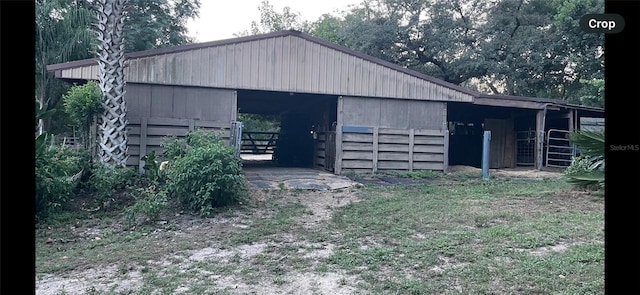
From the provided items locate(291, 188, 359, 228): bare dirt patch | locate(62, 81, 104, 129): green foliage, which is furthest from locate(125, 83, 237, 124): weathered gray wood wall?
locate(291, 188, 359, 228): bare dirt patch

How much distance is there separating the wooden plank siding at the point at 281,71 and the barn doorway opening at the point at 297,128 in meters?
0.89

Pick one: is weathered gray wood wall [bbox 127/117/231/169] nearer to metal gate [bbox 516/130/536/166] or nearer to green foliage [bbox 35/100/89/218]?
green foliage [bbox 35/100/89/218]

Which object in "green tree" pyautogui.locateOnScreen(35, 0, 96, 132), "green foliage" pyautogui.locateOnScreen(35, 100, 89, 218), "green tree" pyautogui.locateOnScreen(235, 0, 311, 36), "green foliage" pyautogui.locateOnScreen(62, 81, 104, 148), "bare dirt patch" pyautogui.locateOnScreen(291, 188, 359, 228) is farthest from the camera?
"green tree" pyautogui.locateOnScreen(235, 0, 311, 36)

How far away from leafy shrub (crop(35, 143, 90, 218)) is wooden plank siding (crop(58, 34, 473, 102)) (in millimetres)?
3382

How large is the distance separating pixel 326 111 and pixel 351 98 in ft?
7.99

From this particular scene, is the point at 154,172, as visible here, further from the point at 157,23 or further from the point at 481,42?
the point at 481,42

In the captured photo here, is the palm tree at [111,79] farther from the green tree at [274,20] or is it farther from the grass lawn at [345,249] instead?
the green tree at [274,20]

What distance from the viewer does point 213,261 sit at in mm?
4613

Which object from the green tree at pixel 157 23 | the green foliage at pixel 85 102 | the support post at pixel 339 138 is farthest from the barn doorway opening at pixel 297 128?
the green tree at pixel 157 23

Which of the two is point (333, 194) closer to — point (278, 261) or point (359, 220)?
point (359, 220)

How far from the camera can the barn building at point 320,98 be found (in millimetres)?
10766

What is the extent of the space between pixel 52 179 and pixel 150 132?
4094 millimetres

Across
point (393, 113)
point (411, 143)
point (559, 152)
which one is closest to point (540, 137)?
point (559, 152)

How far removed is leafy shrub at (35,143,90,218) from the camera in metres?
6.53
